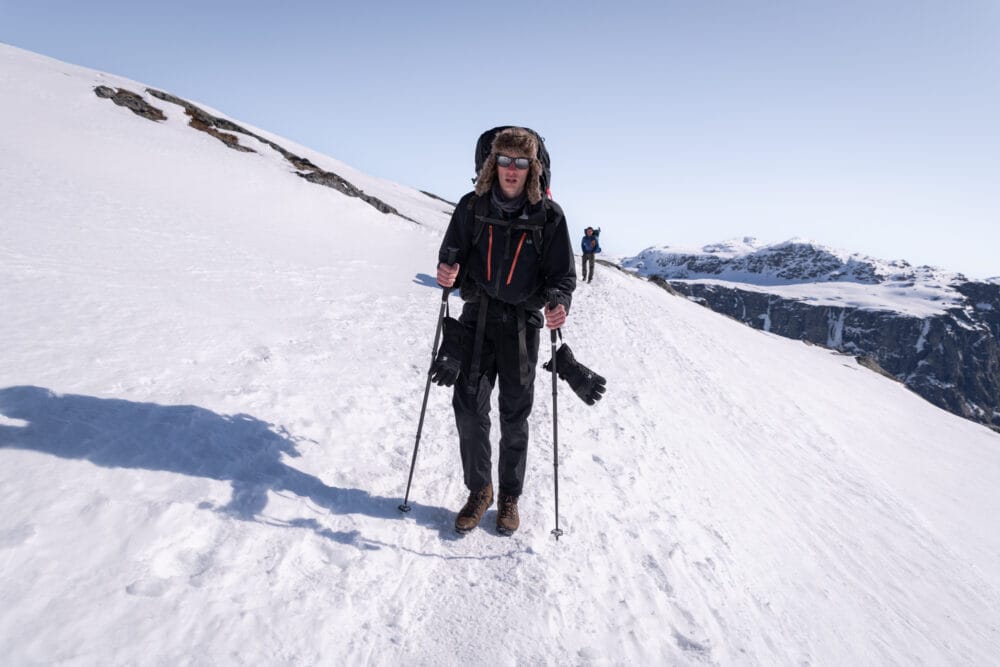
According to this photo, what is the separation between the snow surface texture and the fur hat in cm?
299

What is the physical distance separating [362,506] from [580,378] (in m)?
2.26

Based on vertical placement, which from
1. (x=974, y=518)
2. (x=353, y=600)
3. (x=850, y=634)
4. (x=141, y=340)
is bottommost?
(x=974, y=518)

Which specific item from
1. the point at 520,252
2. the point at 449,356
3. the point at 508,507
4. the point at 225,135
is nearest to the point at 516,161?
the point at 520,252

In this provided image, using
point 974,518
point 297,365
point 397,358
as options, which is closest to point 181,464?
point 297,365

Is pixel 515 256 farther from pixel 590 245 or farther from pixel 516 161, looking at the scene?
pixel 590 245

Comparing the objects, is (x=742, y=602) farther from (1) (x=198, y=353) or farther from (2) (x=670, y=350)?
(2) (x=670, y=350)

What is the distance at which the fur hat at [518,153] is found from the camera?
3814 mm

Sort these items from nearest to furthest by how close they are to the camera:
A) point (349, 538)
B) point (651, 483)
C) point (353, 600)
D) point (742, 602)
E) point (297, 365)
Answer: point (353, 600)
point (349, 538)
point (742, 602)
point (651, 483)
point (297, 365)

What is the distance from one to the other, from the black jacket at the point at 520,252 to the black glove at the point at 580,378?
2.11 ft

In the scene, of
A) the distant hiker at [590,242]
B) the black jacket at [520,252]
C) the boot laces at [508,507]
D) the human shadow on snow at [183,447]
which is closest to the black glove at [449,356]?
the black jacket at [520,252]

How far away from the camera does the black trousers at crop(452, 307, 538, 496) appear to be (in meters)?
4.11

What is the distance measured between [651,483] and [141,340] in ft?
21.9

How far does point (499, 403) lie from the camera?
160 inches

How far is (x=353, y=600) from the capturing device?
3.17 m
